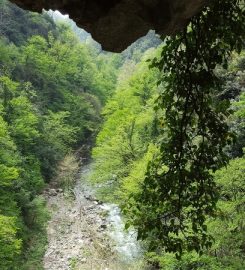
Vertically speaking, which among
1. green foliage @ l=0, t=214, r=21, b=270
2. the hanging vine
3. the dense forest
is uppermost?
the dense forest

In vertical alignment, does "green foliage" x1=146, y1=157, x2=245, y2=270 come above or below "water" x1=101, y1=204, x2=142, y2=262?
below

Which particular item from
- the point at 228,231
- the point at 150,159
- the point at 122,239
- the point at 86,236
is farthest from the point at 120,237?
the point at 228,231

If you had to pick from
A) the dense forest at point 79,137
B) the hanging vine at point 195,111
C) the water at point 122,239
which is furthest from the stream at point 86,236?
the hanging vine at point 195,111

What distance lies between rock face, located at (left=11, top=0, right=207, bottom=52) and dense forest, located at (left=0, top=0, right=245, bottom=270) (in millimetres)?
1338

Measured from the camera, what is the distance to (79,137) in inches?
1774

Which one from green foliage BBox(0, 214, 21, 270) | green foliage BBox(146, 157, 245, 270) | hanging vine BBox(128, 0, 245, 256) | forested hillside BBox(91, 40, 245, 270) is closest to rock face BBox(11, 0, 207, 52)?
hanging vine BBox(128, 0, 245, 256)

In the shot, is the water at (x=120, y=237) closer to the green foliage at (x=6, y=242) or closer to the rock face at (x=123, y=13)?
the green foliage at (x=6, y=242)

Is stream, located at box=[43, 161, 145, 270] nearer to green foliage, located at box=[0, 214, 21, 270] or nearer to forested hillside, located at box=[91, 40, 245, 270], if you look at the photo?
forested hillside, located at box=[91, 40, 245, 270]

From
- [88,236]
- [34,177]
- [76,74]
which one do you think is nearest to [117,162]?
[88,236]

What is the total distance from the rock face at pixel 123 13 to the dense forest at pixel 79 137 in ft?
4.39

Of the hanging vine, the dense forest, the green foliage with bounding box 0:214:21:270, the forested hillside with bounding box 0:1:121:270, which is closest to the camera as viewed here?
the hanging vine

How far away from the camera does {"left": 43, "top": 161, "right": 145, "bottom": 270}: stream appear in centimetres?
1977

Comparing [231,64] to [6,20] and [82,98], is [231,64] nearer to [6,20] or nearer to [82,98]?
[82,98]

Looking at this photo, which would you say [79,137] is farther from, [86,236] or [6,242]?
[6,242]
